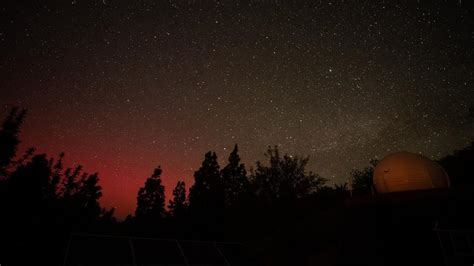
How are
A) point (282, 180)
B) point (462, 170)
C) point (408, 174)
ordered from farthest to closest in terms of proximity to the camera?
point (282, 180), point (462, 170), point (408, 174)

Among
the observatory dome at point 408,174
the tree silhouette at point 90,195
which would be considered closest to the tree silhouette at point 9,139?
the tree silhouette at point 90,195

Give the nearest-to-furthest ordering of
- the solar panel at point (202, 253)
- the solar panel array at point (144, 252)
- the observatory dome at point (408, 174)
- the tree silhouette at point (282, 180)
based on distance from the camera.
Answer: the solar panel array at point (144, 252)
the solar panel at point (202, 253)
the observatory dome at point (408, 174)
the tree silhouette at point (282, 180)

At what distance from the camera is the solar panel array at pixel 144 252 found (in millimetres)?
9469

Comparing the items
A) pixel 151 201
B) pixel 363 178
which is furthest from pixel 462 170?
pixel 151 201

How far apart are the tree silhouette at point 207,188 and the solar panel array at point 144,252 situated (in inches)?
1165

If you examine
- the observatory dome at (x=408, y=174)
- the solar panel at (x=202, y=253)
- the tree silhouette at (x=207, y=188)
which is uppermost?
the tree silhouette at (x=207, y=188)

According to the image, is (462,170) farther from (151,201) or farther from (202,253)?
(151,201)

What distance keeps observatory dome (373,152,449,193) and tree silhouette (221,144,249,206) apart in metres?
33.0

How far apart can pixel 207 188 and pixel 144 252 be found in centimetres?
3630

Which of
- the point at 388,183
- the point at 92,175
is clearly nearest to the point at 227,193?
the point at 92,175

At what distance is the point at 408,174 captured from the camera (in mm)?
14398

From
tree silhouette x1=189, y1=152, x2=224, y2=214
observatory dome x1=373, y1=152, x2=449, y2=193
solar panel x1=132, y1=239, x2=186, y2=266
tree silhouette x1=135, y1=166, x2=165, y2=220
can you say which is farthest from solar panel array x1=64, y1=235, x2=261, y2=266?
tree silhouette x1=135, y1=166, x2=165, y2=220

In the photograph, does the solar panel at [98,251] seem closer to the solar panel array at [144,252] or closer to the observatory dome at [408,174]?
the solar panel array at [144,252]

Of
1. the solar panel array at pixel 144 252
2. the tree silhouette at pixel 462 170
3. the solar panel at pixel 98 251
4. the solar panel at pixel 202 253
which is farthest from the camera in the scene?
the tree silhouette at pixel 462 170
